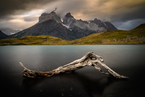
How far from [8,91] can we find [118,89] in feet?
53.7

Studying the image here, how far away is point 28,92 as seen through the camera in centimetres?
1195

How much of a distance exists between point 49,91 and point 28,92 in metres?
3.00

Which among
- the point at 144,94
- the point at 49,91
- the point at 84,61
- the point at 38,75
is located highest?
A: the point at 84,61

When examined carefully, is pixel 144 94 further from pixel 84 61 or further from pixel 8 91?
pixel 8 91

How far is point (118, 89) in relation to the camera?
12367 mm

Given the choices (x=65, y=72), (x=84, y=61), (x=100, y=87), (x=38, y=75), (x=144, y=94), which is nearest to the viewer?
(x=144, y=94)

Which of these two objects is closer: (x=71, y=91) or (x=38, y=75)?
(x=71, y=91)

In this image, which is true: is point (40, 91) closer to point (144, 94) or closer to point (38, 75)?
point (38, 75)

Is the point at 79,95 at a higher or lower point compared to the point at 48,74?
lower

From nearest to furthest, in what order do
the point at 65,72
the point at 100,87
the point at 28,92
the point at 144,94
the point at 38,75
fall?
1. the point at 144,94
2. the point at 28,92
3. the point at 100,87
4. the point at 38,75
5. the point at 65,72

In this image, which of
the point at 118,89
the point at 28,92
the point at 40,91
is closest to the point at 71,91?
the point at 40,91

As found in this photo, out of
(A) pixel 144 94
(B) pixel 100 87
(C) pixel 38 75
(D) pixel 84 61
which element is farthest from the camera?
(D) pixel 84 61

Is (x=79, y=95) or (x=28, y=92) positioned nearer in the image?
(x=79, y=95)

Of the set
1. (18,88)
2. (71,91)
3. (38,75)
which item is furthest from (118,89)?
(18,88)
